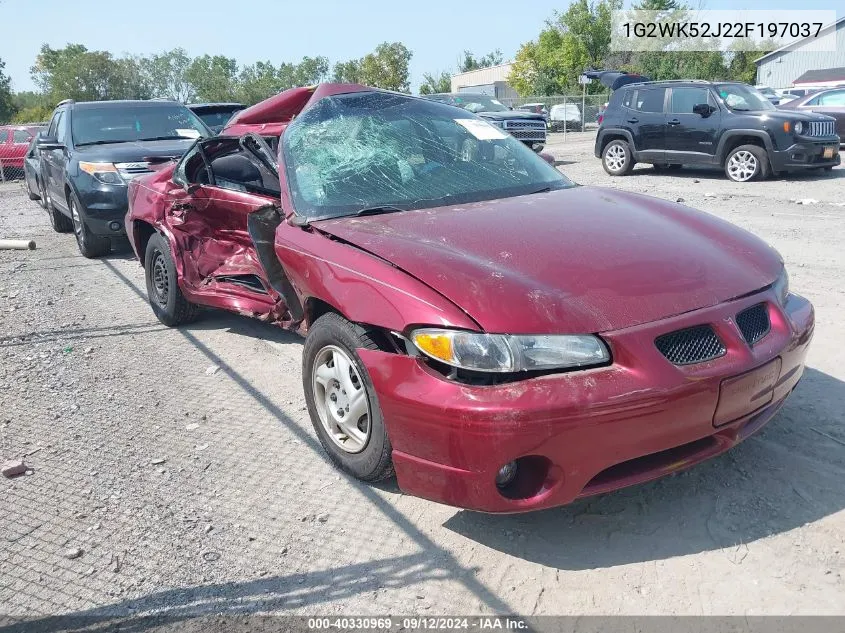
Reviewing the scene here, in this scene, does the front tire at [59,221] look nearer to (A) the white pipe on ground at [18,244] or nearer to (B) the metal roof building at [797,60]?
(A) the white pipe on ground at [18,244]

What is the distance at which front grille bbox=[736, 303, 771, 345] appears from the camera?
8.90ft

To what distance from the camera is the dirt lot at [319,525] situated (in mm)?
2490

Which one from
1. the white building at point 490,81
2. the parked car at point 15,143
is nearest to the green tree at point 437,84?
the white building at point 490,81

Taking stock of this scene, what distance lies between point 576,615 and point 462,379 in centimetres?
87

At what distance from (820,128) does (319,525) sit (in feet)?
40.7

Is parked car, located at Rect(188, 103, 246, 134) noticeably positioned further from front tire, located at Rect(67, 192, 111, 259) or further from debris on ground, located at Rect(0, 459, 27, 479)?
debris on ground, located at Rect(0, 459, 27, 479)

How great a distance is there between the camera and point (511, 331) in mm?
2457

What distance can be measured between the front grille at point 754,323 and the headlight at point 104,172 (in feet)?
23.6

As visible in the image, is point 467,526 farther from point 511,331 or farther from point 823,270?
point 823,270

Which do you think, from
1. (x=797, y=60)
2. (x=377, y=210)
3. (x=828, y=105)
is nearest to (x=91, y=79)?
(x=797, y=60)

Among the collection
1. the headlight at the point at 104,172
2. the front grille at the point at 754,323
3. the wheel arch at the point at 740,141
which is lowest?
the front grille at the point at 754,323

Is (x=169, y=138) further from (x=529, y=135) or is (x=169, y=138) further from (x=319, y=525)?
(x=529, y=135)

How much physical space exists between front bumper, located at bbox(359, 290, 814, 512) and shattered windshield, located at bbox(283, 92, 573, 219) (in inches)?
49.3

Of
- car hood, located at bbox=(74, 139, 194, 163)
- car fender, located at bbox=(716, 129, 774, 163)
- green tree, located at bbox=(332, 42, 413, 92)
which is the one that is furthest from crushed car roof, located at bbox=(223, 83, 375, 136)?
green tree, located at bbox=(332, 42, 413, 92)
